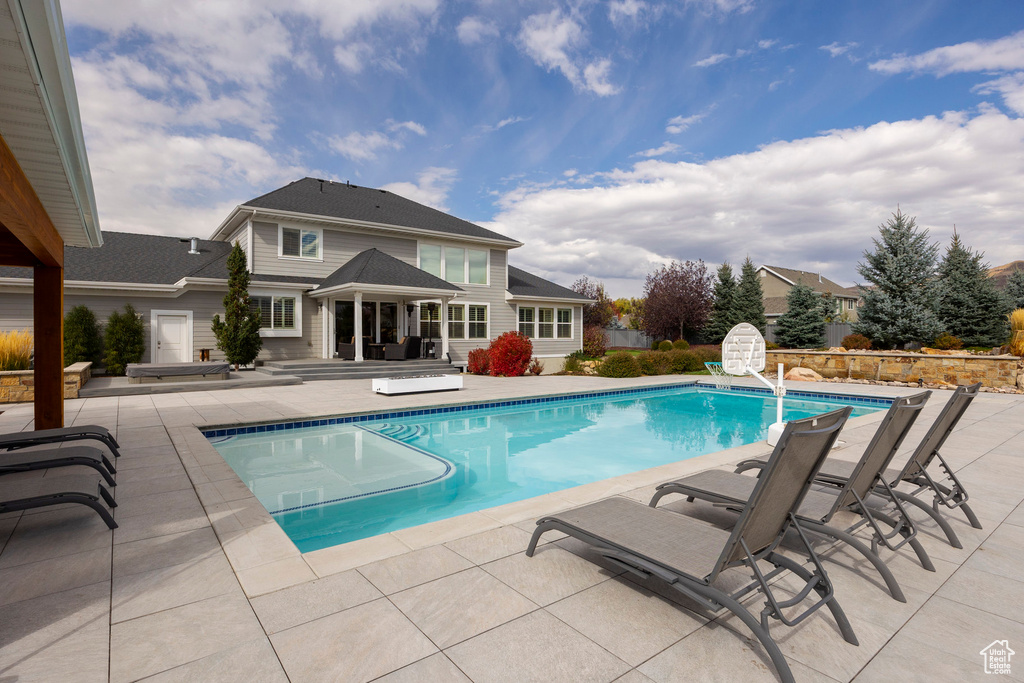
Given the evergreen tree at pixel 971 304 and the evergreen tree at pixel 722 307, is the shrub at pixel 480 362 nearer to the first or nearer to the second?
the evergreen tree at pixel 971 304

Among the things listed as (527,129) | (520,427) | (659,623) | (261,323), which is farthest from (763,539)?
(527,129)

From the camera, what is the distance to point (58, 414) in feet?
20.5

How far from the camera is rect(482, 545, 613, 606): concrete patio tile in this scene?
2693 millimetres

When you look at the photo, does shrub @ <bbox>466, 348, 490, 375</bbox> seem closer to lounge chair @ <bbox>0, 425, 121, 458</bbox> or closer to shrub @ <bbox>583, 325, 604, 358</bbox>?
shrub @ <bbox>583, 325, 604, 358</bbox>

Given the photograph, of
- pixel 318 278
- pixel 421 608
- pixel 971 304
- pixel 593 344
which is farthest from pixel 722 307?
pixel 421 608

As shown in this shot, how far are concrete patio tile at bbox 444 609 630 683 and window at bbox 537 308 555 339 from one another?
20.5 metres

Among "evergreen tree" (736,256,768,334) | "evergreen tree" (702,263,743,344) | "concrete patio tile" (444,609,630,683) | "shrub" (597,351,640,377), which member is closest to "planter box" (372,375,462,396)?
"shrub" (597,351,640,377)

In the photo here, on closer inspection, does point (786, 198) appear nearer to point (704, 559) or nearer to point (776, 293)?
point (776, 293)

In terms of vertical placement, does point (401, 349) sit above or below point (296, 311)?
below

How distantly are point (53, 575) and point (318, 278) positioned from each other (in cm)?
1582

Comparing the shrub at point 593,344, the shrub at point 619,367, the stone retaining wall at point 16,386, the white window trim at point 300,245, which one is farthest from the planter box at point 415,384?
the shrub at point 593,344

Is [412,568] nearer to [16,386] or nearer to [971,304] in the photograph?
[16,386]

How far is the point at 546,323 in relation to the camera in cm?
2289

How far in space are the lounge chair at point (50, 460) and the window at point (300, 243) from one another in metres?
14.2
